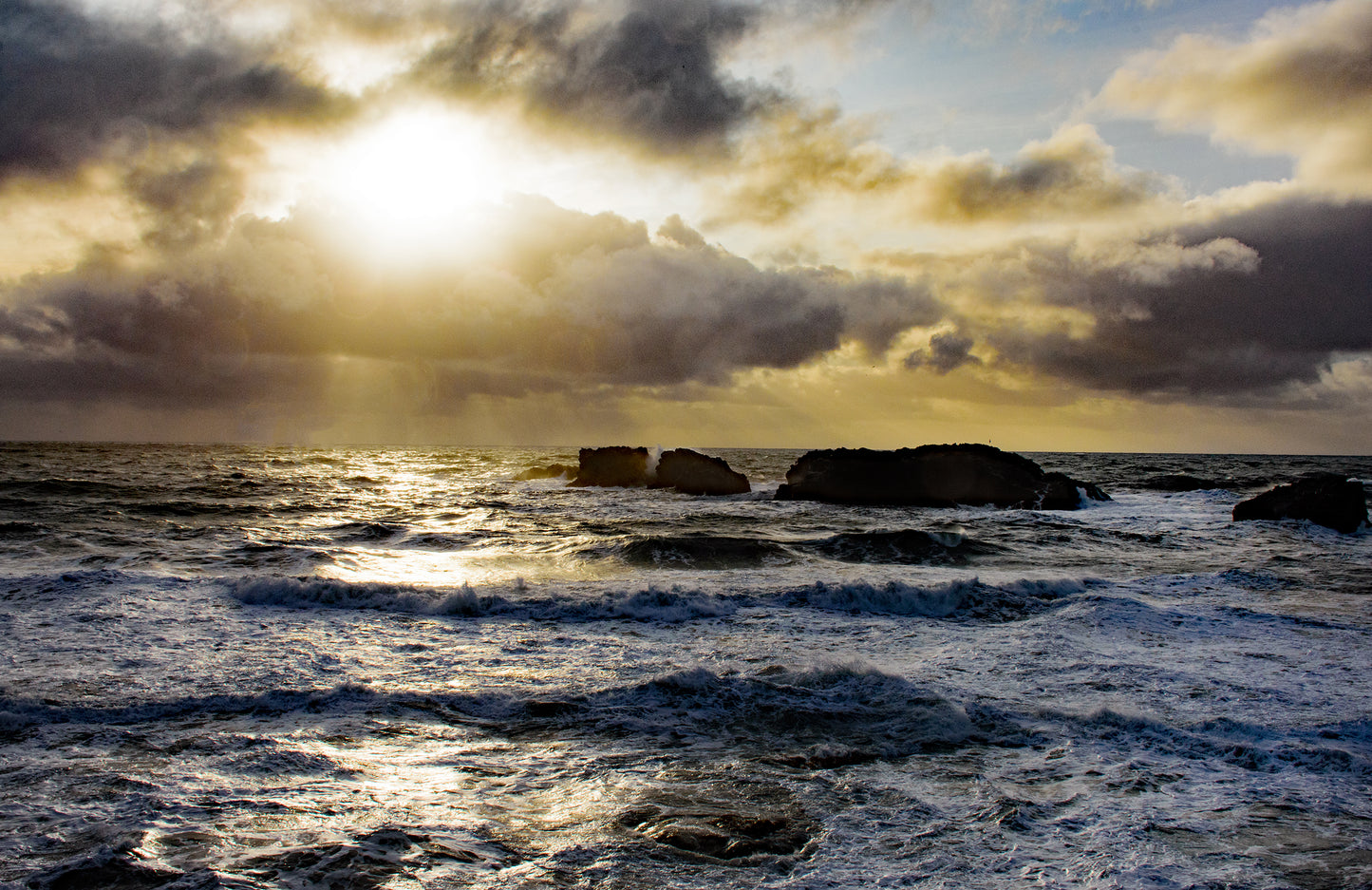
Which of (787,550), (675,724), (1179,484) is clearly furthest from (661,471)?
(675,724)

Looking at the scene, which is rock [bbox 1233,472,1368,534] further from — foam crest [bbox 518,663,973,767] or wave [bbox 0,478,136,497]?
wave [bbox 0,478,136,497]

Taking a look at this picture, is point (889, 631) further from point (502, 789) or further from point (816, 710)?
point (502, 789)

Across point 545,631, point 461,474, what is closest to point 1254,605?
point 545,631

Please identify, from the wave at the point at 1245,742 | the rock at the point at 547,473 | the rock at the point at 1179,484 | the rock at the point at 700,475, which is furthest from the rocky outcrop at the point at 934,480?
the wave at the point at 1245,742

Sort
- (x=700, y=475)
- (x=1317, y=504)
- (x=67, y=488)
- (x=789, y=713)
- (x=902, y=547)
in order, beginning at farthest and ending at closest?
1. (x=700, y=475)
2. (x=67, y=488)
3. (x=1317, y=504)
4. (x=902, y=547)
5. (x=789, y=713)

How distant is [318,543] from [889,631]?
14531 millimetres

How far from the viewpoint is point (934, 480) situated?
33688mm

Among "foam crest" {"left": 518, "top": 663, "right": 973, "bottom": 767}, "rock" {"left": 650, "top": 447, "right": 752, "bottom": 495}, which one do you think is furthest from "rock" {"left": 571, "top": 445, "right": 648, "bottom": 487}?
"foam crest" {"left": 518, "top": 663, "right": 973, "bottom": 767}

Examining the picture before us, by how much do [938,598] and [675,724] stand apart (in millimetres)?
→ 7217

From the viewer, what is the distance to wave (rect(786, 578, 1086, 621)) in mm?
12023

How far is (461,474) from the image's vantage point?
5409 cm

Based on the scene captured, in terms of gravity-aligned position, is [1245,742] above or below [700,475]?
below

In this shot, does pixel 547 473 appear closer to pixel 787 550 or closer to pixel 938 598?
pixel 787 550

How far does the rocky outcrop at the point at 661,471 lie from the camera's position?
1548 inches
